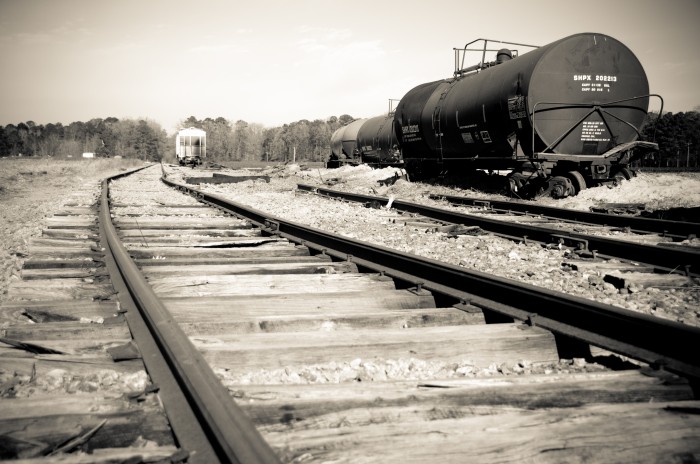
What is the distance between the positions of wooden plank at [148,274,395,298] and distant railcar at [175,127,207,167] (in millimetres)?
49865

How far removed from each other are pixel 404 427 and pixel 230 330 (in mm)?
1342

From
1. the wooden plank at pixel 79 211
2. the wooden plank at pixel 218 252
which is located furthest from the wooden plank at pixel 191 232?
the wooden plank at pixel 79 211

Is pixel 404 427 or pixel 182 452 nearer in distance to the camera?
pixel 182 452

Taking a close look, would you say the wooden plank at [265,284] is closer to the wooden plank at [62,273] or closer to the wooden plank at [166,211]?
the wooden plank at [62,273]

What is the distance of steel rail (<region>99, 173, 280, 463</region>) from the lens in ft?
4.87

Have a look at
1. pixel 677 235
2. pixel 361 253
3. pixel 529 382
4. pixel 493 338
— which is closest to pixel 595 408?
pixel 529 382

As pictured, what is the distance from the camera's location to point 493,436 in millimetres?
1670

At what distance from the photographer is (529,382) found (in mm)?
2080

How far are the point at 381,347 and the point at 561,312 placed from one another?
106 centimetres

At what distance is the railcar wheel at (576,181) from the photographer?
40.0 ft

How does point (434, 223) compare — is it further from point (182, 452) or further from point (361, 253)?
point (182, 452)

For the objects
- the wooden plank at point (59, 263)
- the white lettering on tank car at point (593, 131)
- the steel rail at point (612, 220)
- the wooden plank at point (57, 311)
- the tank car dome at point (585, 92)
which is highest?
the tank car dome at point (585, 92)

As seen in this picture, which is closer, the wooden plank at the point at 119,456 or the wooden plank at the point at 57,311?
the wooden plank at the point at 119,456

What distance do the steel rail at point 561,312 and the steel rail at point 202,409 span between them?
67.2 inches
